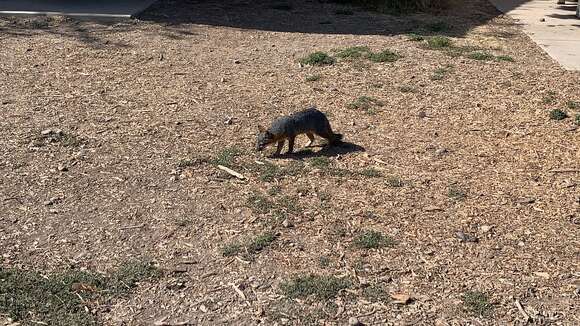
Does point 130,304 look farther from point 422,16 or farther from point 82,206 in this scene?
point 422,16

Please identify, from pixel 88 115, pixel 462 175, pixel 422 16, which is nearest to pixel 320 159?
pixel 462 175

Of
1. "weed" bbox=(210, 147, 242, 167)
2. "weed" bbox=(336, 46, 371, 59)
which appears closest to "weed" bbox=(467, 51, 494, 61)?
"weed" bbox=(336, 46, 371, 59)

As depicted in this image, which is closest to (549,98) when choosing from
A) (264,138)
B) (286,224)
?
(264,138)

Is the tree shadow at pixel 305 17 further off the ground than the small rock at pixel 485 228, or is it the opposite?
the tree shadow at pixel 305 17

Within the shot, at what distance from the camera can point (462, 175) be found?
18.9 ft

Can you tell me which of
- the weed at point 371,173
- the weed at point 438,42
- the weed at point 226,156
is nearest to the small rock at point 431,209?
the weed at point 371,173

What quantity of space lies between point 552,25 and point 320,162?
25.5 ft

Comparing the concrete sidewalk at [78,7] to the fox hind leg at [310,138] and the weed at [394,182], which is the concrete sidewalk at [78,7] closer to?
the fox hind leg at [310,138]

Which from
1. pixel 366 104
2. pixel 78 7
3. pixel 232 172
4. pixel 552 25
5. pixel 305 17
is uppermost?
pixel 78 7

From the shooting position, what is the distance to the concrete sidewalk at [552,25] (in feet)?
33.3

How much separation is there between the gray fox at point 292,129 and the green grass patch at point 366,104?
128cm

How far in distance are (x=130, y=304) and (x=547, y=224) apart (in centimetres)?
267

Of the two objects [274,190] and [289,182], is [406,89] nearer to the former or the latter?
[289,182]

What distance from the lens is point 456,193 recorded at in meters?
5.40
